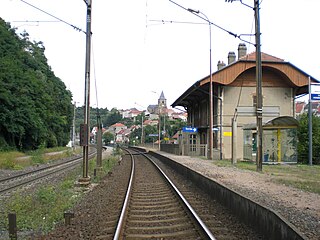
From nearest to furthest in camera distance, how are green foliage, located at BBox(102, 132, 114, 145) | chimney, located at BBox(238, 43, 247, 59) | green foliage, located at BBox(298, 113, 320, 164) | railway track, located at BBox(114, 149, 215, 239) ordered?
railway track, located at BBox(114, 149, 215, 239) < green foliage, located at BBox(298, 113, 320, 164) < chimney, located at BBox(238, 43, 247, 59) < green foliage, located at BBox(102, 132, 114, 145)

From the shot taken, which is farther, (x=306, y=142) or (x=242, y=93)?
(x=242, y=93)

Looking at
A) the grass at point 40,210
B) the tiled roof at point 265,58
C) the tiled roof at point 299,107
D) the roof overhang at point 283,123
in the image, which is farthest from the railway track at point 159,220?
the tiled roof at point 299,107

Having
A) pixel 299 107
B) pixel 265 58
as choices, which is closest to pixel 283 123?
pixel 265 58

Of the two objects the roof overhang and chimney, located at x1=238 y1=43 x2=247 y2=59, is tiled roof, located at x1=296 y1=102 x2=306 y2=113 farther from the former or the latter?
the roof overhang

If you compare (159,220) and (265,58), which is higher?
(265,58)

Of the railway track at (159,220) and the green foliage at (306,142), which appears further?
the green foliage at (306,142)

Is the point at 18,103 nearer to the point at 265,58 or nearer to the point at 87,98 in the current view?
the point at 265,58

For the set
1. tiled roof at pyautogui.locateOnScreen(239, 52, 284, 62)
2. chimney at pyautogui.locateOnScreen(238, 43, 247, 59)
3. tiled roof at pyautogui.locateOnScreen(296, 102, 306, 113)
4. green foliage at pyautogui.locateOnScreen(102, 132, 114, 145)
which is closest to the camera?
tiled roof at pyautogui.locateOnScreen(239, 52, 284, 62)

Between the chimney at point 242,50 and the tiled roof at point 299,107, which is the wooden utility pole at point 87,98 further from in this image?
the tiled roof at point 299,107

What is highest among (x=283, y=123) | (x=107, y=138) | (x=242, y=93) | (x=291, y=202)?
(x=242, y=93)

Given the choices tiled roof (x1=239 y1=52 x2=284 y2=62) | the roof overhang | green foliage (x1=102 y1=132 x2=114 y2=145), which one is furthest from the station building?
green foliage (x1=102 y1=132 x2=114 y2=145)

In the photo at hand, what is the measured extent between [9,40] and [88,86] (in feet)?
141

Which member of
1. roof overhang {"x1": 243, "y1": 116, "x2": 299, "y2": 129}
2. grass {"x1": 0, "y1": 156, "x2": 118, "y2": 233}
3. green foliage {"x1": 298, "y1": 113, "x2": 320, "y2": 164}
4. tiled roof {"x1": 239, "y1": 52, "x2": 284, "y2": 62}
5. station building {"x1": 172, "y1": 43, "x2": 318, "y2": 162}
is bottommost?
grass {"x1": 0, "y1": 156, "x2": 118, "y2": 233}

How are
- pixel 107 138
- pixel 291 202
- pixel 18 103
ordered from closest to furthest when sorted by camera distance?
pixel 291 202 < pixel 18 103 < pixel 107 138
